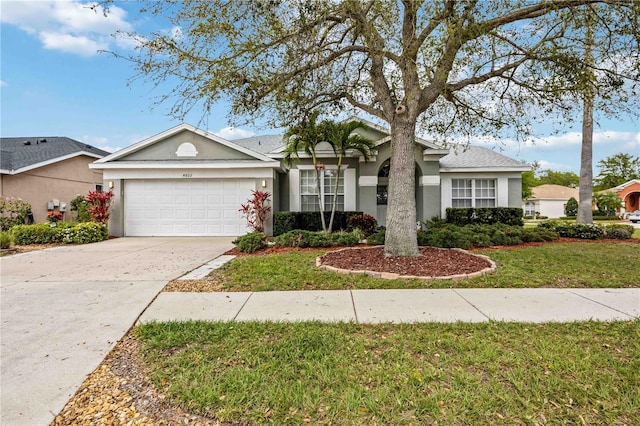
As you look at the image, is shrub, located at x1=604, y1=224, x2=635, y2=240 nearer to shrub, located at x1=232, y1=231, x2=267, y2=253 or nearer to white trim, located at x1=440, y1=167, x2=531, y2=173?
white trim, located at x1=440, y1=167, x2=531, y2=173

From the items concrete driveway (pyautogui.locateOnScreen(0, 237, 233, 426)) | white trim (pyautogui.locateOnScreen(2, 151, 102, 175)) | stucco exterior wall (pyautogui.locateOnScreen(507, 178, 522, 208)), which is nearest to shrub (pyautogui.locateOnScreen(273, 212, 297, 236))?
concrete driveway (pyautogui.locateOnScreen(0, 237, 233, 426))

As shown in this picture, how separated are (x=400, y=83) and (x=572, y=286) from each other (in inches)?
247

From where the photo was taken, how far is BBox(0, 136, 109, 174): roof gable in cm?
1497

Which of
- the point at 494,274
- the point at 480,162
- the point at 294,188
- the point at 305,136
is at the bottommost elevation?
the point at 494,274

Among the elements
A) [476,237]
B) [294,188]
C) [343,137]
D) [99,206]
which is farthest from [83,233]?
[476,237]

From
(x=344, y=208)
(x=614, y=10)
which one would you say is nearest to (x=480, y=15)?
(x=614, y=10)

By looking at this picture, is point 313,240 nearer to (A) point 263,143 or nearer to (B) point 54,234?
(B) point 54,234

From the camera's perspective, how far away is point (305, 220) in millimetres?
13156

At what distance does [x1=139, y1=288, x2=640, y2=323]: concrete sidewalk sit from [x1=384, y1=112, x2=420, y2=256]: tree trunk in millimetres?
2146

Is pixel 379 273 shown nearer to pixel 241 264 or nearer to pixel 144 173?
pixel 241 264

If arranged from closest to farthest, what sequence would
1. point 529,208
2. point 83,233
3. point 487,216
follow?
point 83,233, point 487,216, point 529,208

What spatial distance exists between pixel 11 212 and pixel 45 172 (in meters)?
3.34

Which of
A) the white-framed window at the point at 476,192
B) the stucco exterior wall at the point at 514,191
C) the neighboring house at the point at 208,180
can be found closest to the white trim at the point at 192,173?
the neighboring house at the point at 208,180

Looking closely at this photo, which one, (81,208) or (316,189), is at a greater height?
(316,189)
